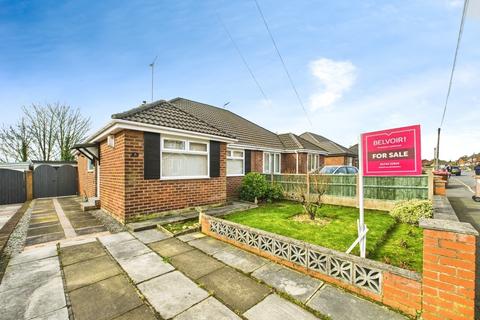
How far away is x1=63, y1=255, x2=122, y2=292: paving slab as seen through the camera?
3054mm

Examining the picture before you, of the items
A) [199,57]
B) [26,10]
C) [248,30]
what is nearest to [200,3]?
[248,30]

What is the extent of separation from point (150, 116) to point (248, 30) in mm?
5143

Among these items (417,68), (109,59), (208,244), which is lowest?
(208,244)

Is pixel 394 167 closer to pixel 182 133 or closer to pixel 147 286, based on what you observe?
pixel 147 286

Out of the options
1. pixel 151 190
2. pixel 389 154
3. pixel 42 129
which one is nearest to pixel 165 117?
pixel 151 190

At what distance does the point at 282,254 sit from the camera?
3.64m

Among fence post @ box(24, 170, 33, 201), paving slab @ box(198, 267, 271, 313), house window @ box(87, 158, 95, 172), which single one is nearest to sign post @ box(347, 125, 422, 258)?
paving slab @ box(198, 267, 271, 313)

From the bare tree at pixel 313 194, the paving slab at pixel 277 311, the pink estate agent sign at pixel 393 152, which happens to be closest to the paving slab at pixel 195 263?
the paving slab at pixel 277 311

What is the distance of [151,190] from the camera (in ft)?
→ 21.0

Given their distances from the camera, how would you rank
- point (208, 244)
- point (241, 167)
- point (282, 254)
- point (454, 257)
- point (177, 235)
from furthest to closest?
point (241, 167) → point (177, 235) → point (208, 244) → point (282, 254) → point (454, 257)

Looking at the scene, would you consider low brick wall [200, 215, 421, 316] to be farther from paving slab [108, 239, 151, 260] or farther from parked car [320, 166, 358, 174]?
parked car [320, 166, 358, 174]

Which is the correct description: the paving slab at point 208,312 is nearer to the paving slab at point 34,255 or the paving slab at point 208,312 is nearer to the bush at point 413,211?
the paving slab at point 34,255

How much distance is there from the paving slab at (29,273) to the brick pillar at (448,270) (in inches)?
205

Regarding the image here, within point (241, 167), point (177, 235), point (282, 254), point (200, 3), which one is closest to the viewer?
point (282, 254)
